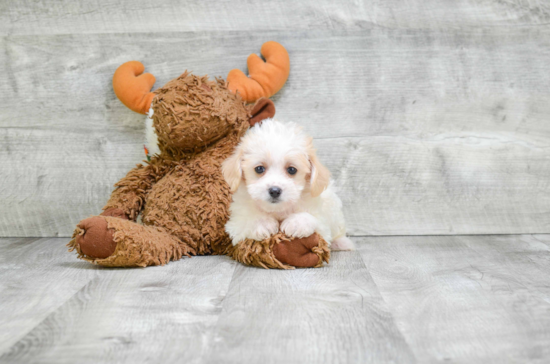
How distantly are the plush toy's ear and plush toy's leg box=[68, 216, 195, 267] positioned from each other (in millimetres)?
473

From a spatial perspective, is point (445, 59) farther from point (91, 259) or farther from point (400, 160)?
point (91, 259)

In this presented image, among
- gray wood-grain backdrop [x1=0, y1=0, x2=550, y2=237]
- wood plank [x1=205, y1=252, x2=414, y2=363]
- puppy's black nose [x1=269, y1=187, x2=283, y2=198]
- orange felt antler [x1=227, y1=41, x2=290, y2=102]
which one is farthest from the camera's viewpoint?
gray wood-grain backdrop [x1=0, y1=0, x2=550, y2=237]

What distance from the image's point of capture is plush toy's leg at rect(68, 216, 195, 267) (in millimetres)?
1108

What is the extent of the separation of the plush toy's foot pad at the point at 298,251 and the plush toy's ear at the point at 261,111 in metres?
0.44

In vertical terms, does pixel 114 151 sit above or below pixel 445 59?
below

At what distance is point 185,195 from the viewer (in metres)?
1.33

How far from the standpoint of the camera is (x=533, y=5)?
5.25ft

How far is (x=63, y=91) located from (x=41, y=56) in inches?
5.4

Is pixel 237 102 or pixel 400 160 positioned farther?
pixel 400 160

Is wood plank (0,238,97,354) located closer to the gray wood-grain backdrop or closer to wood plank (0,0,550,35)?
the gray wood-grain backdrop

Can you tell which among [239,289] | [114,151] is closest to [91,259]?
[239,289]

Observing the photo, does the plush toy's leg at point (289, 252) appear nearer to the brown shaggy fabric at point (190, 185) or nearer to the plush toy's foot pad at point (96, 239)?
the brown shaggy fabric at point (190, 185)

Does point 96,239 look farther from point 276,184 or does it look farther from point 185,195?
point 276,184

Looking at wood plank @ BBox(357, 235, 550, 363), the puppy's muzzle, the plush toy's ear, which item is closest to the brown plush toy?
the plush toy's ear
